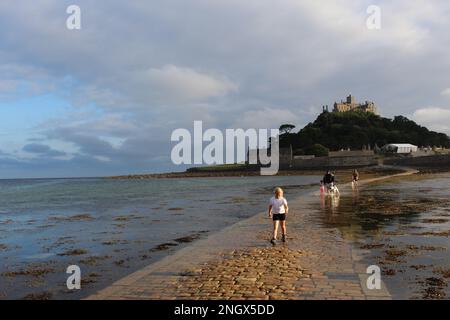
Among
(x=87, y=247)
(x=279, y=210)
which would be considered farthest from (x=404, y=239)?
(x=87, y=247)

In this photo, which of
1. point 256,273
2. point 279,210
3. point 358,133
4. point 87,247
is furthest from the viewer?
point 358,133

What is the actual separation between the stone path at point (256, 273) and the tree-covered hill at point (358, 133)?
138m

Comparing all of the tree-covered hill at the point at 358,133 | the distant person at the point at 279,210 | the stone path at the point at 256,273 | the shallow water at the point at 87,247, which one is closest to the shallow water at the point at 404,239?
the stone path at the point at 256,273

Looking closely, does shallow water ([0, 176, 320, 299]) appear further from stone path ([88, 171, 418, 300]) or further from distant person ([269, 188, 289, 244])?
distant person ([269, 188, 289, 244])

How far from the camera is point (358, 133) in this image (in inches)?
6142

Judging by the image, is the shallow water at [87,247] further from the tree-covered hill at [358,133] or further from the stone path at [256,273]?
the tree-covered hill at [358,133]

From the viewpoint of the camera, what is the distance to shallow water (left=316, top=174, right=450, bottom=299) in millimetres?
7547

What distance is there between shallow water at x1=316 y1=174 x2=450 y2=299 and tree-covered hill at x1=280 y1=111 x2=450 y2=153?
129 meters

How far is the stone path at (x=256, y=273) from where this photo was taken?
6.92 metres

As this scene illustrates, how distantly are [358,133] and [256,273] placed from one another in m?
156

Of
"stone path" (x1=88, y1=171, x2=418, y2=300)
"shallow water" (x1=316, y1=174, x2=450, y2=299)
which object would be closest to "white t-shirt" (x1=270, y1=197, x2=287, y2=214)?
"stone path" (x1=88, y1=171, x2=418, y2=300)

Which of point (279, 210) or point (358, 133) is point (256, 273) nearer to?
point (279, 210)
